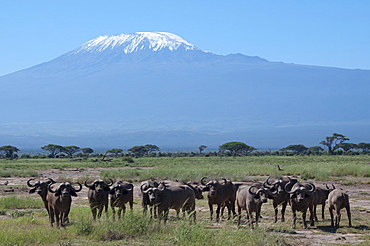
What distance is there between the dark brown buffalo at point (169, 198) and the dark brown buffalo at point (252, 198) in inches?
59.6

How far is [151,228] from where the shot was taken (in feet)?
48.2

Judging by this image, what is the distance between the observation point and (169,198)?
1652 cm

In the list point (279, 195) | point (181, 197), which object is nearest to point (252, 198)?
point (279, 195)

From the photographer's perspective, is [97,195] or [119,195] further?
[119,195]

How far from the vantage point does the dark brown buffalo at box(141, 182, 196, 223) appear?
15934mm

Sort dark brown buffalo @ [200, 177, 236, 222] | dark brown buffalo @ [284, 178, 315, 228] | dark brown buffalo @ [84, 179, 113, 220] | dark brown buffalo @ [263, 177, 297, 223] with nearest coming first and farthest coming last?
dark brown buffalo @ [284, 178, 315, 228] < dark brown buffalo @ [84, 179, 113, 220] < dark brown buffalo @ [263, 177, 297, 223] < dark brown buffalo @ [200, 177, 236, 222]

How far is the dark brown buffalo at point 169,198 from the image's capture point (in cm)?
1593

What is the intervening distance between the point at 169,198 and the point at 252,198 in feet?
8.02

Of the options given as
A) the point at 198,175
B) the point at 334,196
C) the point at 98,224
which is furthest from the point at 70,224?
the point at 198,175

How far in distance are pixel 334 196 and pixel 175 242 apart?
5873mm

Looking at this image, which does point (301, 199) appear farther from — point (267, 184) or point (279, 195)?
point (267, 184)

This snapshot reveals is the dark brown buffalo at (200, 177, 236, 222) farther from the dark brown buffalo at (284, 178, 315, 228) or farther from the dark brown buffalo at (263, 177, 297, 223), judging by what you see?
the dark brown buffalo at (284, 178, 315, 228)

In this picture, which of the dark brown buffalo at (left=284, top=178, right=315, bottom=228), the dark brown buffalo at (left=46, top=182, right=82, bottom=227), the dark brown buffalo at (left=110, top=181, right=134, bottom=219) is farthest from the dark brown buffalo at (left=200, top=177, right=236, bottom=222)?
the dark brown buffalo at (left=46, top=182, right=82, bottom=227)

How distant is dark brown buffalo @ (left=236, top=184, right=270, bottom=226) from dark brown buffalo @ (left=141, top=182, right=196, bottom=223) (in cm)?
151
